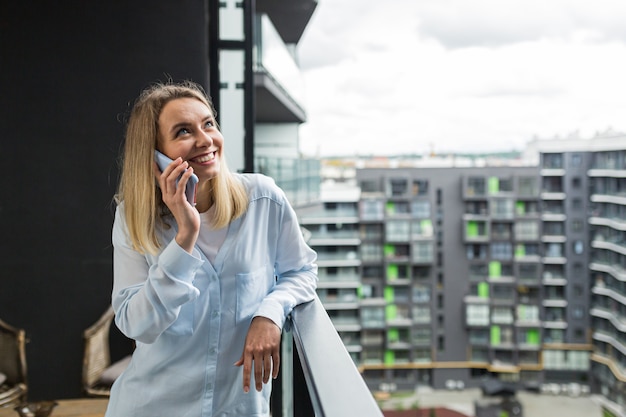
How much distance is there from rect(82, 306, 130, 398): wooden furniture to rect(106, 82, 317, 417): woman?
5.30 feet

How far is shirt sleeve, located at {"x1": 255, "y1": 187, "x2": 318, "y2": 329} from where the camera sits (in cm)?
124

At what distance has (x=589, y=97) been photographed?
42094 millimetres

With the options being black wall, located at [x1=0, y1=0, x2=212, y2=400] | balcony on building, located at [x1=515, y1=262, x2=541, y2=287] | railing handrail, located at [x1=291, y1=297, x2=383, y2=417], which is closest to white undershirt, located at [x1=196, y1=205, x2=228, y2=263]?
railing handrail, located at [x1=291, y1=297, x2=383, y2=417]

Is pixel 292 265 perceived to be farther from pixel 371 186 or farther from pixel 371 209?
pixel 371 186

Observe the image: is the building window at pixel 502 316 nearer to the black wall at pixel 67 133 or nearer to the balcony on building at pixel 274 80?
the balcony on building at pixel 274 80

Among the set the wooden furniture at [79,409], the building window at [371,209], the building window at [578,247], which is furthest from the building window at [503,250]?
the wooden furniture at [79,409]

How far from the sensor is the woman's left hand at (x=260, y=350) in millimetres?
1088

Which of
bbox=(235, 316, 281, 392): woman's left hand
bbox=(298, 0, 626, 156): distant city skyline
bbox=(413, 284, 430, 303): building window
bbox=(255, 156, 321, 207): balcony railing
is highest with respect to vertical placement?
bbox=(298, 0, 626, 156): distant city skyline

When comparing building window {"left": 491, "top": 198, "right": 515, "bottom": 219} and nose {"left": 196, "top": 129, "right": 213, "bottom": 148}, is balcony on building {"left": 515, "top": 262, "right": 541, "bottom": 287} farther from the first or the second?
nose {"left": 196, "top": 129, "right": 213, "bottom": 148}

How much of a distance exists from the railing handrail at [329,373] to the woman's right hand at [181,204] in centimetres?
26

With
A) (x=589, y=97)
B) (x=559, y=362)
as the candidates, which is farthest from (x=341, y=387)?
(x=589, y=97)

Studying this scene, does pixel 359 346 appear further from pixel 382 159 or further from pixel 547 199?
pixel 547 199

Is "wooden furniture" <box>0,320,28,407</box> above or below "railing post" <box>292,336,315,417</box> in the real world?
below

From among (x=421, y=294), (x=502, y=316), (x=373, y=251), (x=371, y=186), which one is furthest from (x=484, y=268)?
(x=371, y=186)
